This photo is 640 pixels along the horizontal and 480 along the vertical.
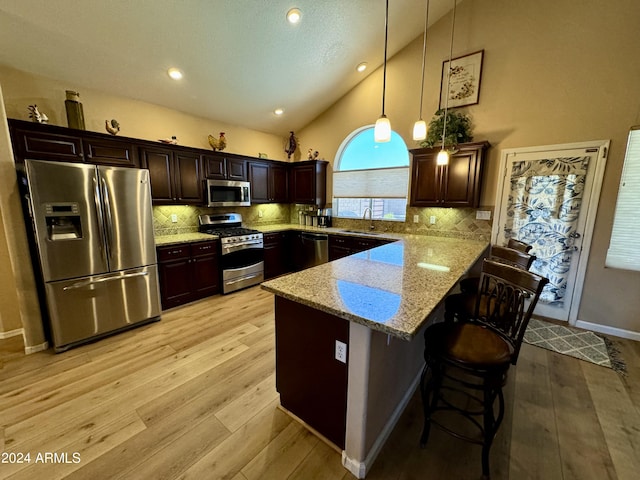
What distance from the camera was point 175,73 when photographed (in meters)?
3.23

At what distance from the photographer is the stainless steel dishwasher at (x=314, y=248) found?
4605 millimetres

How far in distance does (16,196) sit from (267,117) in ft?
11.4

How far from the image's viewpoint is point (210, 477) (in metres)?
1.40

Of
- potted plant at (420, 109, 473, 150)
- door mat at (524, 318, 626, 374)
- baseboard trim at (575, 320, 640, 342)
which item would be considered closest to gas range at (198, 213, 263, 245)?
potted plant at (420, 109, 473, 150)

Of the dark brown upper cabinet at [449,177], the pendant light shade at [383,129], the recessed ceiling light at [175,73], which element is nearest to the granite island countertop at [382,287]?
the pendant light shade at [383,129]

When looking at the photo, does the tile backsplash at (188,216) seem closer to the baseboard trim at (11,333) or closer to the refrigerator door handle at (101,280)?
the refrigerator door handle at (101,280)

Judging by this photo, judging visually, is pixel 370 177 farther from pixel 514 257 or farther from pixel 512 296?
pixel 512 296

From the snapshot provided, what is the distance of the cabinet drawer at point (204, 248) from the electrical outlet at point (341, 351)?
2888 mm

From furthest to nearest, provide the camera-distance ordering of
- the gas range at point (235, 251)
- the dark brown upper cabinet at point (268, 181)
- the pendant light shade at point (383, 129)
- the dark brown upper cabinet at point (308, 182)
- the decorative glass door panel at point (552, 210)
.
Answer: the dark brown upper cabinet at point (308, 182) < the dark brown upper cabinet at point (268, 181) < the gas range at point (235, 251) < the decorative glass door panel at point (552, 210) < the pendant light shade at point (383, 129)

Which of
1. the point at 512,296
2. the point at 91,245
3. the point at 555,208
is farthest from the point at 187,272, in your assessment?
the point at 555,208

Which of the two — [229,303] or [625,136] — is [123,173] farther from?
[625,136]

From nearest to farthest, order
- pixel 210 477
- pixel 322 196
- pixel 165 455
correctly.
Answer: pixel 210 477, pixel 165 455, pixel 322 196

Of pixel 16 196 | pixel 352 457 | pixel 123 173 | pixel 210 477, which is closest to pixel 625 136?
pixel 352 457

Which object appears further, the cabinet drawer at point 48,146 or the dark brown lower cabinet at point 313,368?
the cabinet drawer at point 48,146
